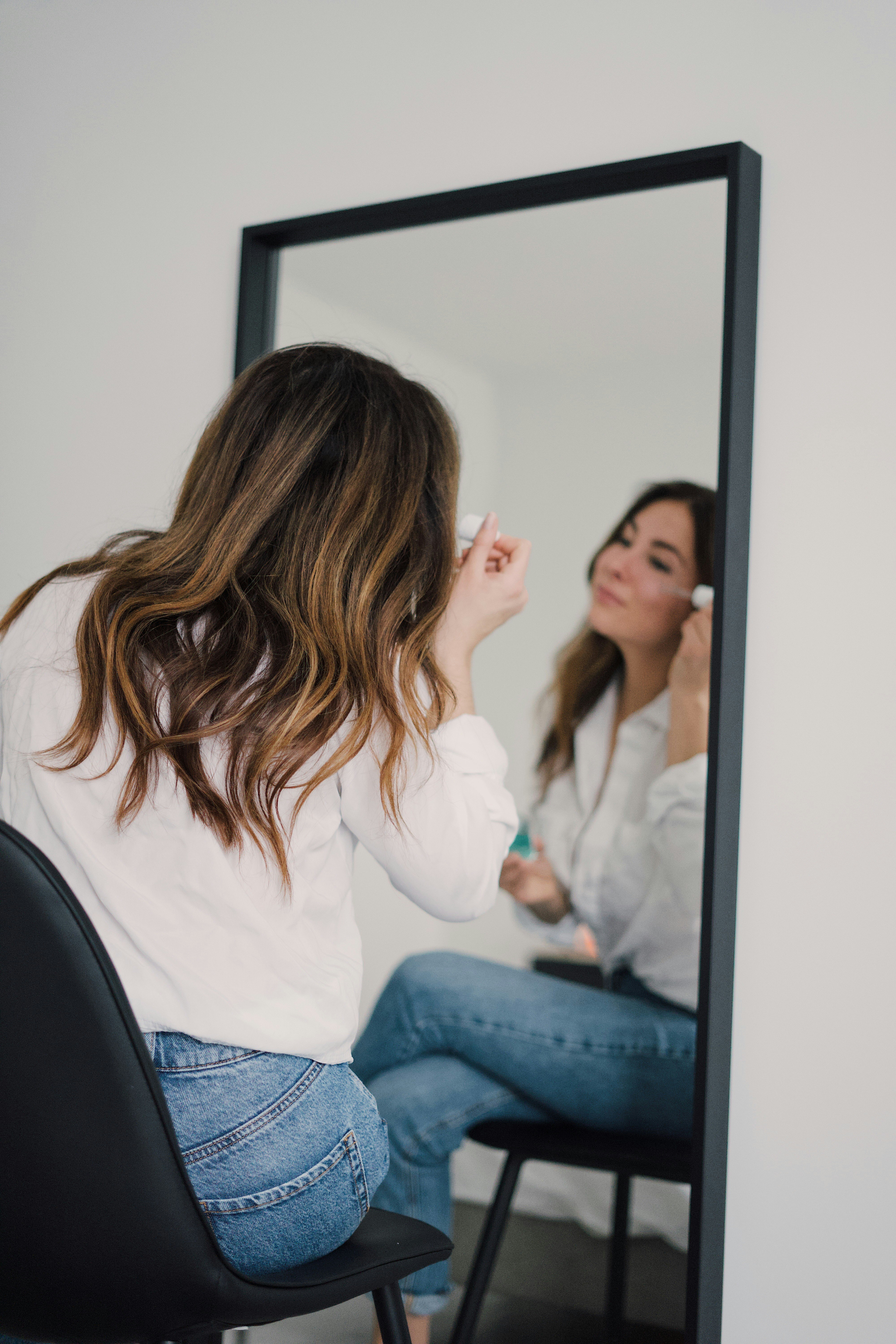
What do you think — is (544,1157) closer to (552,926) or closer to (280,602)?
(552,926)

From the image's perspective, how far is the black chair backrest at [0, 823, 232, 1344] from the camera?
717mm

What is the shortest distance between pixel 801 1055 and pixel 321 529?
0.73m

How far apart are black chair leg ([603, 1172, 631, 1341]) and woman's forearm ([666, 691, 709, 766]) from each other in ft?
1.90

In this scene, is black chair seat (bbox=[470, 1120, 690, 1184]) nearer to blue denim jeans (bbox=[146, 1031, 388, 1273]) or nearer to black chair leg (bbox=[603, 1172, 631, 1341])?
black chair leg (bbox=[603, 1172, 631, 1341])

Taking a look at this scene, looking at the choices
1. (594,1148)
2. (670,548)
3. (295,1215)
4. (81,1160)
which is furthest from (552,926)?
(81,1160)

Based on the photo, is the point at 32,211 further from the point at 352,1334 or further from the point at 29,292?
the point at 352,1334

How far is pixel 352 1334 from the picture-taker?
1.35 meters

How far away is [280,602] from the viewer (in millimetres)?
927

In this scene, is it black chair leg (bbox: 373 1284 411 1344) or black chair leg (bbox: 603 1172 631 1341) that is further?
black chair leg (bbox: 603 1172 631 1341)

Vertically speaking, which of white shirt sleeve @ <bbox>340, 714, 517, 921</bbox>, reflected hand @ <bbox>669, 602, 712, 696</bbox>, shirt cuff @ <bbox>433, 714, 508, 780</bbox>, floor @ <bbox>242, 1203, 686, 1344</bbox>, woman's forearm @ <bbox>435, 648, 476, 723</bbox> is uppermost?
reflected hand @ <bbox>669, 602, 712, 696</bbox>

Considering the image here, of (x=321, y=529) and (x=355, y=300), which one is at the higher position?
(x=355, y=300)

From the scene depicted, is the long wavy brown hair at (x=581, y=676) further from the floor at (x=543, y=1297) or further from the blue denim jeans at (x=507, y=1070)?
the floor at (x=543, y=1297)

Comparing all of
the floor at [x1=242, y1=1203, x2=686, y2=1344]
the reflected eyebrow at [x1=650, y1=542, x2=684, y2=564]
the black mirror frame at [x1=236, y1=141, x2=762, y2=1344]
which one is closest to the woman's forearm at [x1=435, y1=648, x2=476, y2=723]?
the black mirror frame at [x1=236, y1=141, x2=762, y2=1344]

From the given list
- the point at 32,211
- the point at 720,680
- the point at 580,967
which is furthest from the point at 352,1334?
the point at 32,211
